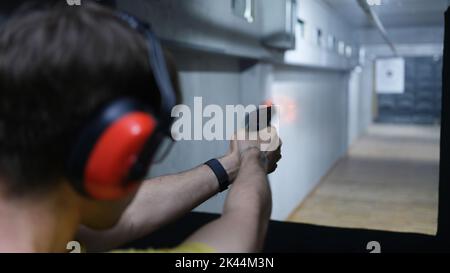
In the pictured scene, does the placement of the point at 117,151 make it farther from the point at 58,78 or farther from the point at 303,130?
the point at 303,130

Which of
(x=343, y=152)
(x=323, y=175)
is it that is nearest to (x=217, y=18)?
(x=323, y=175)

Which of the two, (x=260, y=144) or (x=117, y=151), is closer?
(x=117, y=151)

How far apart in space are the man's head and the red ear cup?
0.03m

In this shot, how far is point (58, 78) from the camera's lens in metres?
0.47

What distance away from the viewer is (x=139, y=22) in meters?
0.53

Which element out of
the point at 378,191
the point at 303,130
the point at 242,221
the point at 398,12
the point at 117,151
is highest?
the point at 398,12

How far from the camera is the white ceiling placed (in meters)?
4.11

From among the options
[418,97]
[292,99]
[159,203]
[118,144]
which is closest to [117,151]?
[118,144]

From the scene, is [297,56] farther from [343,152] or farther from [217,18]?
[343,152]

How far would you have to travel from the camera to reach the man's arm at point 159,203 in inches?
33.4

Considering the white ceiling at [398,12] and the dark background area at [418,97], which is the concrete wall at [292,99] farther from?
the dark background area at [418,97]

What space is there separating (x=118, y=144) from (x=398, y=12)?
473 centimetres

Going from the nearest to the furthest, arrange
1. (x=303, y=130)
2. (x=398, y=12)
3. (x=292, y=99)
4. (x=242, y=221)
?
(x=242, y=221) → (x=292, y=99) → (x=303, y=130) → (x=398, y=12)
